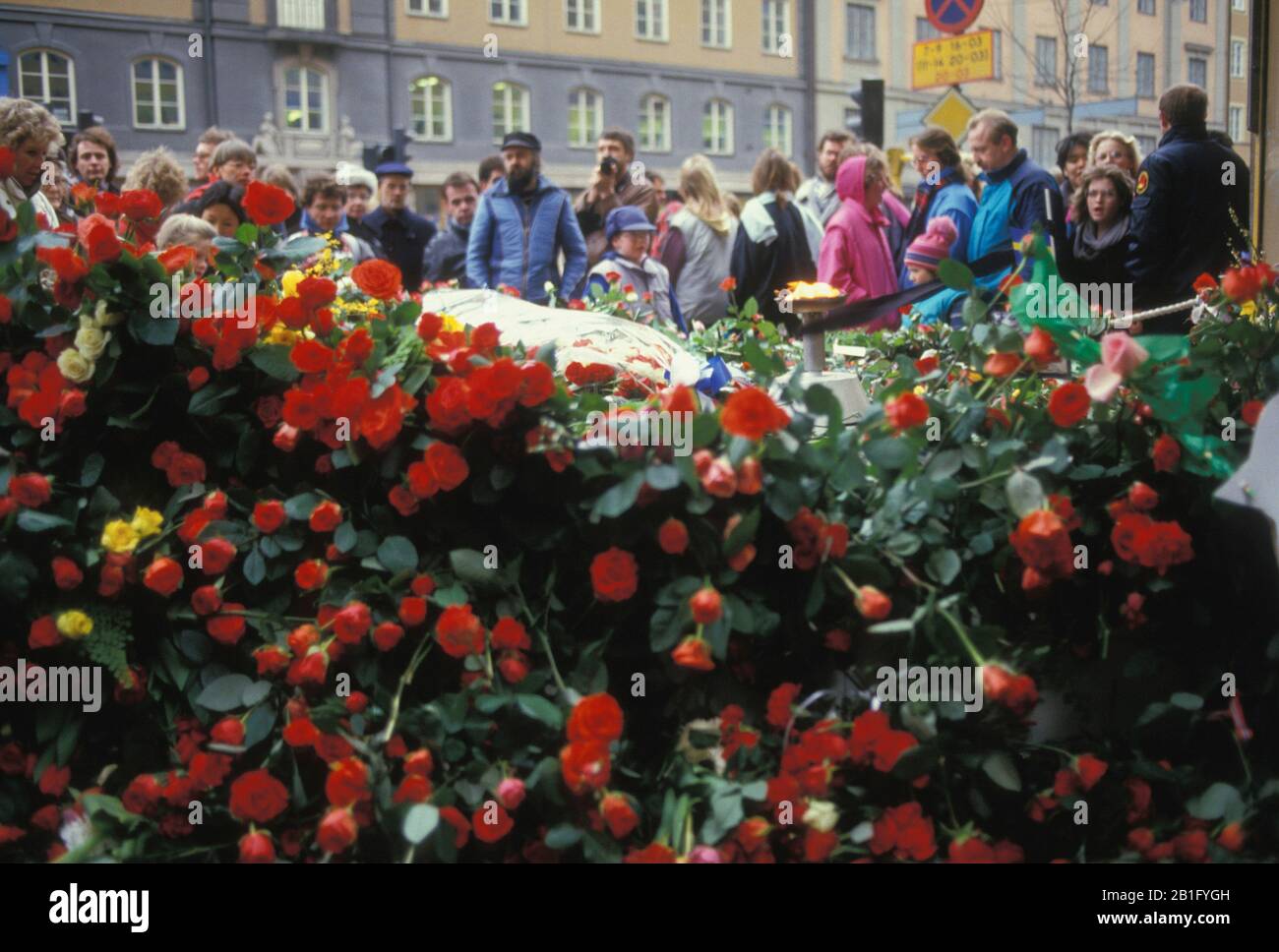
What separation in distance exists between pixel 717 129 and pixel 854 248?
615 inches

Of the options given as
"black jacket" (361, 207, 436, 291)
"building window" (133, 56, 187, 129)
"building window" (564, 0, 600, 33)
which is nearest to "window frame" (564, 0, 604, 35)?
"building window" (564, 0, 600, 33)

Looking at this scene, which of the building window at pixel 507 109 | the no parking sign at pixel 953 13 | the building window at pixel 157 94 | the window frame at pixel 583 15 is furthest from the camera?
the building window at pixel 507 109

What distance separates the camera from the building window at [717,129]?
64.7 feet

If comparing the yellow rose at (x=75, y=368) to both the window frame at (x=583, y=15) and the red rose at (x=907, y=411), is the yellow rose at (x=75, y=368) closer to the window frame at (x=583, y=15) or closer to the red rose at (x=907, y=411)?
the red rose at (x=907, y=411)

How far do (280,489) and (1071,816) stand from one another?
1.22 meters

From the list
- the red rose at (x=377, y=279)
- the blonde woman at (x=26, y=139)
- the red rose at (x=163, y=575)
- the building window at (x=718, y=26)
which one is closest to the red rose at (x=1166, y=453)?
the red rose at (x=377, y=279)

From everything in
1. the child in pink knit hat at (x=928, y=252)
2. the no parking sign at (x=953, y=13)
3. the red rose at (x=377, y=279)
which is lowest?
the red rose at (x=377, y=279)

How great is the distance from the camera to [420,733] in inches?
75.3

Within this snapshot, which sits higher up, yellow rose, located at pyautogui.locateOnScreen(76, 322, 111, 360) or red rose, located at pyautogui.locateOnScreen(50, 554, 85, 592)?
yellow rose, located at pyautogui.locateOnScreen(76, 322, 111, 360)

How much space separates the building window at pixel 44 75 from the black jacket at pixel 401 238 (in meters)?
1.83

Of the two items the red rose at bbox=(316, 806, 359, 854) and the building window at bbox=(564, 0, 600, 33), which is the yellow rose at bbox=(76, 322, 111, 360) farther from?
the building window at bbox=(564, 0, 600, 33)

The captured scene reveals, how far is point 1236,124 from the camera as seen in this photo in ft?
19.8

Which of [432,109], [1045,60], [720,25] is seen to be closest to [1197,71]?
[1045,60]

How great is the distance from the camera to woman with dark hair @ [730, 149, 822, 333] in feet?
24.0
